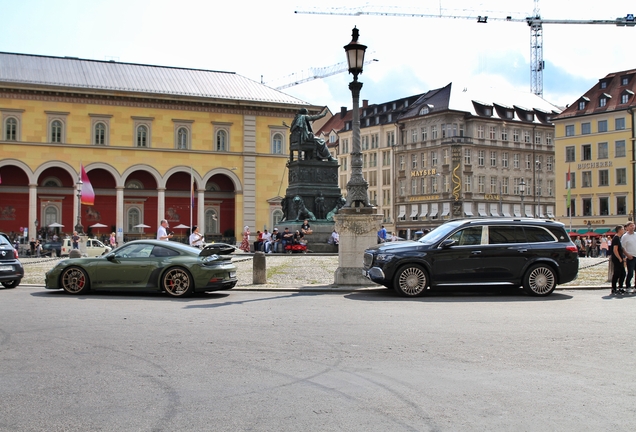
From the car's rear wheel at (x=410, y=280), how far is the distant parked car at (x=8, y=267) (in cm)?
918

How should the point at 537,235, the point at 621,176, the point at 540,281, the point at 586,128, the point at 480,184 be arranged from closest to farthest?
the point at 540,281 < the point at 537,235 < the point at 621,176 < the point at 586,128 < the point at 480,184

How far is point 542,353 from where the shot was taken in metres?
8.32

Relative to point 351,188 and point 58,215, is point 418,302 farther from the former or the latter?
point 58,215

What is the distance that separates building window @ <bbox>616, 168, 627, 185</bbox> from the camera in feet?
233

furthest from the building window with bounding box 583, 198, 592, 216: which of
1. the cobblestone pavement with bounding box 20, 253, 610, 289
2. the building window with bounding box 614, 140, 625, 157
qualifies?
the cobblestone pavement with bounding box 20, 253, 610, 289

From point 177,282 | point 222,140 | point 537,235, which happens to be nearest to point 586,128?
point 222,140

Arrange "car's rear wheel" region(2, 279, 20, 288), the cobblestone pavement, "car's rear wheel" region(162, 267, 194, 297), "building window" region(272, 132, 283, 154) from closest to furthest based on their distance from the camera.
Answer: "car's rear wheel" region(162, 267, 194, 297), "car's rear wheel" region(2, 279, 20, 288), the cobblestone pavement, "building window" region(272, 132, 283, 154)

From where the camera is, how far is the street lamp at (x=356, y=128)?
56.7ft

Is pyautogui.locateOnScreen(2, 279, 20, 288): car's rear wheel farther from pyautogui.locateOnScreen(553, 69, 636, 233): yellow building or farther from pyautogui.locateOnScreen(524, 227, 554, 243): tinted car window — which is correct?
pyautogui.locateOnScreen(553, 69, 636, 233): yellow building

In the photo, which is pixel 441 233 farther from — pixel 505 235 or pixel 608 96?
pixel 608 96

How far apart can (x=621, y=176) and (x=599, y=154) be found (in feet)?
10.8

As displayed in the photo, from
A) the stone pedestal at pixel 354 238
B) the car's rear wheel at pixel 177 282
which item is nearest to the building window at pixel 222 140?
the stone pedestal at pixel 354 238

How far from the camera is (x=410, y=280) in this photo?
50.2ft

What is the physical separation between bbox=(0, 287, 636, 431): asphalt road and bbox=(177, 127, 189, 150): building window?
4817 centimetres
